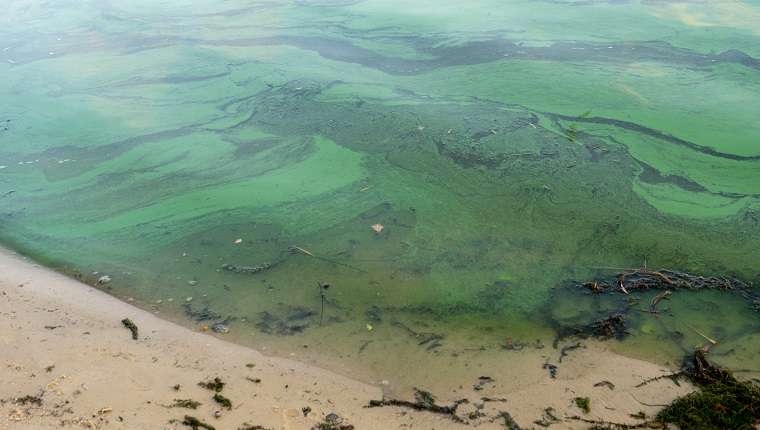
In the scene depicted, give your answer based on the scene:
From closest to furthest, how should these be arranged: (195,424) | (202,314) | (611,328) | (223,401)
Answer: (195,424)
(223,401)
(611,328)
(202,314)

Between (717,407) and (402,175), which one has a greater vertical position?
(402,175)

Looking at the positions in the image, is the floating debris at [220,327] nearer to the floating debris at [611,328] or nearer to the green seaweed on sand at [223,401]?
the green seaweed on sand at [223,401]

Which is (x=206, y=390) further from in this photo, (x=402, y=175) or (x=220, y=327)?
(x=402, y=175)

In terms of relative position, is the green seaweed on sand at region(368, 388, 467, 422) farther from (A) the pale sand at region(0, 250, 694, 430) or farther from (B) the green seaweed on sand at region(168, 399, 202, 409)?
(B) the green seaweed on sand at region(168, 399, 202, 409)

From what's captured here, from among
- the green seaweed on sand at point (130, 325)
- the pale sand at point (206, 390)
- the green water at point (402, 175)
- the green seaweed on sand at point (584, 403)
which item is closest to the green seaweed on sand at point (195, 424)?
the pale sand at point (206, 390)

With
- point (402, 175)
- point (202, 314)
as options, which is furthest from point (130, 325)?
point (402, 175)
